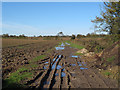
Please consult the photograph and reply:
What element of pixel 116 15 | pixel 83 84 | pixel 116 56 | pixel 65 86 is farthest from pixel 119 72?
pixel 116 15

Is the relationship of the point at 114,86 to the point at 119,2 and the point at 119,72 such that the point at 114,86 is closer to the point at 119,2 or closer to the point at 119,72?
the point at 119,72

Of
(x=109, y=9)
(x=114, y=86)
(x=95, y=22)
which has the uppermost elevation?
(x=109, y=9)

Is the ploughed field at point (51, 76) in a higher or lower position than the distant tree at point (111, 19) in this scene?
lower

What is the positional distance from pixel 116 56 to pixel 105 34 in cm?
273

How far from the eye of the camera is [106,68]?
8906 mm

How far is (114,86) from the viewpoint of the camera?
5816 mm

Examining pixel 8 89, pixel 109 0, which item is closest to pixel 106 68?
pixel 109 0

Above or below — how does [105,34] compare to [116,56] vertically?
above

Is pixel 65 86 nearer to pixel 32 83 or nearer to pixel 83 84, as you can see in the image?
pixel 83 84

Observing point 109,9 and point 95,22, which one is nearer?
point 109,9

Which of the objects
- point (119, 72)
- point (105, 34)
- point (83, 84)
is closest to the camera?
point (83, 84)

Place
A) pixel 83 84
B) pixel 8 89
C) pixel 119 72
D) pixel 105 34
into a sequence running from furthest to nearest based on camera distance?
pixel 105 34
pixel 119 72
pixel 83 84
pixel 8 89

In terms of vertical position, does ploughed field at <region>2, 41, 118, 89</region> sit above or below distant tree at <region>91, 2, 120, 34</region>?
below

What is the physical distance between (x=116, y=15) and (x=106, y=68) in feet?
13.7
